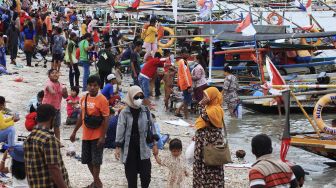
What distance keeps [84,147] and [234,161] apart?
4455 mm

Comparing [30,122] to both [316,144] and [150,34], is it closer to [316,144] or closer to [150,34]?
[316,144]

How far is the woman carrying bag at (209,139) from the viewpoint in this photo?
8094 mm

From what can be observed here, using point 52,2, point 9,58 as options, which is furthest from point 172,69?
point 52,2

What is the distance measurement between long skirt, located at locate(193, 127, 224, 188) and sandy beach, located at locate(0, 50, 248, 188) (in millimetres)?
1697

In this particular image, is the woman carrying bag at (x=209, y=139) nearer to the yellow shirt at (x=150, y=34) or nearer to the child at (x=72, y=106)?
the child at (x=72, y=106)

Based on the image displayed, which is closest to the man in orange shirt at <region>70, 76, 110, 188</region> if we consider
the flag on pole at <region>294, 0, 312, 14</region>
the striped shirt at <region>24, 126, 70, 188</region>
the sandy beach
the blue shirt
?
the sandy beach

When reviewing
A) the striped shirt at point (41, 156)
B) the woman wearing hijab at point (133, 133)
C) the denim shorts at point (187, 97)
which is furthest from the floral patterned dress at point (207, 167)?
the denim shorts at point (187, 97)

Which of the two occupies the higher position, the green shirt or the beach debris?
the green shirt

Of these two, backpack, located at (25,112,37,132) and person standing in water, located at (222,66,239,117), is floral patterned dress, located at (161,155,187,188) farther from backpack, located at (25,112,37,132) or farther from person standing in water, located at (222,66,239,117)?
person standing in water, located at (222,66,239,117)

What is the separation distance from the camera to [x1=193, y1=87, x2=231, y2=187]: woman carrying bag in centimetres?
809

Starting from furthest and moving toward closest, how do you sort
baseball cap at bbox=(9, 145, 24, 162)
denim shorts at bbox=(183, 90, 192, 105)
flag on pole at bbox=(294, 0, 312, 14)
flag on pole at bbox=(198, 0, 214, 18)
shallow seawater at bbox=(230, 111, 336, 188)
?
flag on pole at bbox=(294, 0, 312, 14)
flag on pole at bbox=(198, 0, 214, 18)
denim shorts at bbox=(183, 90, 192, 105)
shallow seawater at bbox=(230, 111, 336, 188)
baseball cap at bbox=(9, 145, 24, 162)

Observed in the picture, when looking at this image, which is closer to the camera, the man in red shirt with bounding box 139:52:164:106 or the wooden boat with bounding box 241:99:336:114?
the man in red shirt with bounding box 139:52:164:106

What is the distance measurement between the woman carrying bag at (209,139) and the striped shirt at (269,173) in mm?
2510

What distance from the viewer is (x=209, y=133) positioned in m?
8.20
